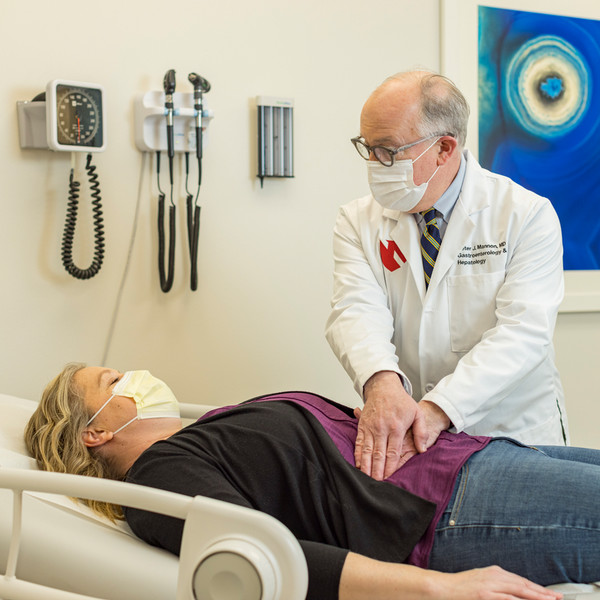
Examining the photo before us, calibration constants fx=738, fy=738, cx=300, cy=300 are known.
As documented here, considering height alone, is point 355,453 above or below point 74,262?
below

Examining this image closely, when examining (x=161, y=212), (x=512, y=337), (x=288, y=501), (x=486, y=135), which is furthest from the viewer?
(x=486, y=135)

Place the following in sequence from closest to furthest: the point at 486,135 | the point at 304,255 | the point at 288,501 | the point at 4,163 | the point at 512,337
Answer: the point at 288,501
the point at 512,337
the point at 4,163
the point at 304,255
the point at 486,135

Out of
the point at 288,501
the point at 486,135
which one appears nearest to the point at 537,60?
the point at 486,135

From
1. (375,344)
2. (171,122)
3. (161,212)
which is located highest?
(171,122)

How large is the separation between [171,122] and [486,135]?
126cm

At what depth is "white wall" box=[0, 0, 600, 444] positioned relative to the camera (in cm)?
214

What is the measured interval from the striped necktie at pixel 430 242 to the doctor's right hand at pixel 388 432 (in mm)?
433

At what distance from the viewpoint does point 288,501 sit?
4.48 ft

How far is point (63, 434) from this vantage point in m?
1.58

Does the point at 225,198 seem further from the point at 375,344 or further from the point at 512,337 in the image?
the point at 512,337

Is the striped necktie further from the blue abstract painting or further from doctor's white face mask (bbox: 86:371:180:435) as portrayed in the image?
the blue abstract painting

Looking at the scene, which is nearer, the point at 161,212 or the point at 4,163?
the point at 4,163

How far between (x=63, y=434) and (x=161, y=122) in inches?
41.7

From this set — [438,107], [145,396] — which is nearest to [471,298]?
[438,107]
